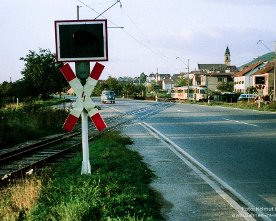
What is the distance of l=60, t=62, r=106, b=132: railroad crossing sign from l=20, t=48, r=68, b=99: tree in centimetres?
4398

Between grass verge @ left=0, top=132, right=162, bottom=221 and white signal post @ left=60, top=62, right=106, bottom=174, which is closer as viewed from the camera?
grass verge @ left=0, top=132, right=162, bottom=221

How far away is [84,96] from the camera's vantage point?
6.87 m

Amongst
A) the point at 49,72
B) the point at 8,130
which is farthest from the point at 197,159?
the point at 49,72

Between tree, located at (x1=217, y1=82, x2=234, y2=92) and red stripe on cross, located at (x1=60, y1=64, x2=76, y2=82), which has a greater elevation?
red stripe on cross, located at (x1=60, y1=64, x2=76, y2=82)

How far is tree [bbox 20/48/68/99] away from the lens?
50.8 m

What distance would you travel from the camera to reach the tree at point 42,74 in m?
50.8

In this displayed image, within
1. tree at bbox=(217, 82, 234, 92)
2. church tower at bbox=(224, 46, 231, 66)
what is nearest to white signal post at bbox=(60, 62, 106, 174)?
tree at bbox=(217, 82, 234, 92)

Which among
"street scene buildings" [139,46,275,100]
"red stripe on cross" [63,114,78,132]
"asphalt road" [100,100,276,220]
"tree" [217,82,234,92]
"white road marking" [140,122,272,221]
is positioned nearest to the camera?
"white road marking" [140,122,272,221]

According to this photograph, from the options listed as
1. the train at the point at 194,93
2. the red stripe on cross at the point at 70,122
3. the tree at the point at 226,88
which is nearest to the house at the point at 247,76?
the tree at the point at 226,88

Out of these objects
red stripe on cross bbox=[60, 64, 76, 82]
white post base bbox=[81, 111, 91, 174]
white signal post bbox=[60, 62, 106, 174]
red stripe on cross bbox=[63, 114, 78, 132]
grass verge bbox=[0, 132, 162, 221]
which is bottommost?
grass verge bbox=[0, 132, 162, 221]

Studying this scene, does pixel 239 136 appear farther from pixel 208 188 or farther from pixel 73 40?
pixel 73 40

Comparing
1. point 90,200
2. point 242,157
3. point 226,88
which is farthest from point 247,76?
point 90,200

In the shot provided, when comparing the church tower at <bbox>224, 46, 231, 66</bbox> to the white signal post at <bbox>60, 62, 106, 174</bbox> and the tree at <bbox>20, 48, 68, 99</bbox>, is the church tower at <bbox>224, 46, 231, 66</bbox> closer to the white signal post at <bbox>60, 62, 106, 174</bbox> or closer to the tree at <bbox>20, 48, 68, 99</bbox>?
the tree at <bbox>20, 48, 68, 99</bbox>

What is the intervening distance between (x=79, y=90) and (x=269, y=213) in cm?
363
